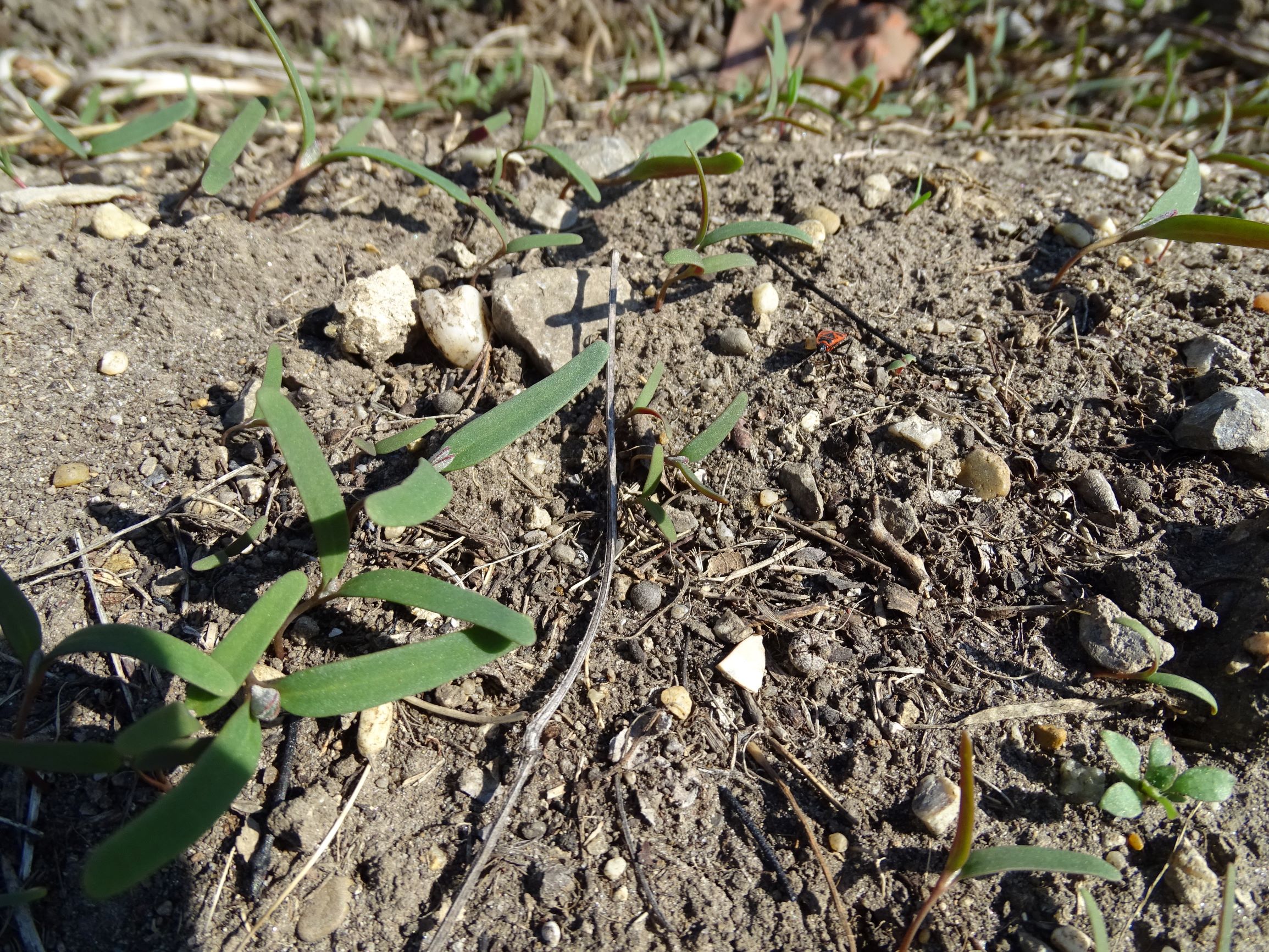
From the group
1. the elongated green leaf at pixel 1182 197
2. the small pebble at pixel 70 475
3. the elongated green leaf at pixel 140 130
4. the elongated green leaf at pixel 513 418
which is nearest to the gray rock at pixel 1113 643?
the elongated green leaf at pixel 1182 197

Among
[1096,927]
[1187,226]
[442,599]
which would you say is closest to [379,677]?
[442,599]

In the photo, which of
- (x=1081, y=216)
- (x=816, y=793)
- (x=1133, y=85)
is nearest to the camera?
(x=816, y=793)

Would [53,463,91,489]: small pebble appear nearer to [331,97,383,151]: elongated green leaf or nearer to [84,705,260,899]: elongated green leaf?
[84,705,260,899]: elongated green leaf

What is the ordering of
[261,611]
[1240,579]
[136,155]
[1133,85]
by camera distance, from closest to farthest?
[261,611] → [1240,579] → [136,155] → [1133,85]

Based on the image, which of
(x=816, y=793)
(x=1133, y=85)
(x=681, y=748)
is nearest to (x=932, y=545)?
(x=816, y=793)

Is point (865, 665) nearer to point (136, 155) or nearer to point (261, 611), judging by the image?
point (261, 611)

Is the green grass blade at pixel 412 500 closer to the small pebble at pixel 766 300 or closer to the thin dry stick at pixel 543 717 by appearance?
the thin dry stick at pixel 543 717

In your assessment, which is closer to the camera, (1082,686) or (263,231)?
(1082,686)
